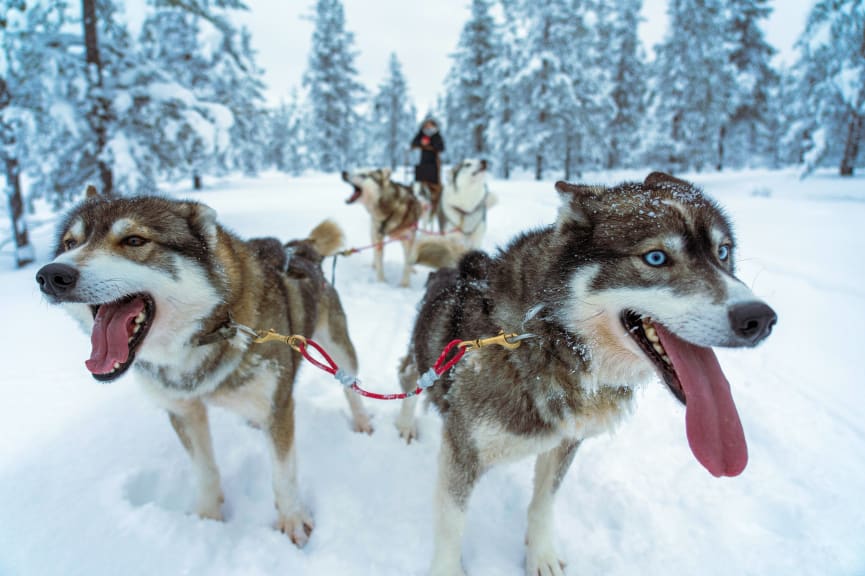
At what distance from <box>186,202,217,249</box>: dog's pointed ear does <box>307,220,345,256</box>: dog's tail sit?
60.7 inches

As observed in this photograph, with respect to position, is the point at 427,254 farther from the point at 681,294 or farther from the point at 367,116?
the point at 367,116

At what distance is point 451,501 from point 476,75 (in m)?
29.0

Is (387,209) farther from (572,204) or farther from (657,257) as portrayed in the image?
(657,257)

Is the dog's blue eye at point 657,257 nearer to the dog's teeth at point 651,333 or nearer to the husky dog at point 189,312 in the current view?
the dog's teeth at point 651,333

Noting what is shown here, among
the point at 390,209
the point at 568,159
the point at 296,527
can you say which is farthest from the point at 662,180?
the point at 568,159

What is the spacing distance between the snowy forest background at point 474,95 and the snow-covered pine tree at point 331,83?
100 millimetres

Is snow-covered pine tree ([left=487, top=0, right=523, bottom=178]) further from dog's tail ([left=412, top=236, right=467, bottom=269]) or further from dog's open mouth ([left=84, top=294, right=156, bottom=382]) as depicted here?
dog's open mouth ([left=84, top=294, right=156, bottom=382])

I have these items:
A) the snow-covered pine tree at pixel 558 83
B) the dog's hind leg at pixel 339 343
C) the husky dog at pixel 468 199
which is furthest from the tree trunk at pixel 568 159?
the dog's hind leg at pixel 339 343

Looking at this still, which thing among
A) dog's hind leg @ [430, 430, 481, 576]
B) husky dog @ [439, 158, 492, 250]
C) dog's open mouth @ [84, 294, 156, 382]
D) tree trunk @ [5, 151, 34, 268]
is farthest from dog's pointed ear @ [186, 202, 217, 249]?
tree trunk @ [5, 151, 34, 268]

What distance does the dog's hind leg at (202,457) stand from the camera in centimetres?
212

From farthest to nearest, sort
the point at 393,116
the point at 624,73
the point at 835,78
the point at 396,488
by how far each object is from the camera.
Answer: the point at 393,116 < the point at 624,73 < the point at 835,78 < the point at 396,488

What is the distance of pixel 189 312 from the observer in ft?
5.53

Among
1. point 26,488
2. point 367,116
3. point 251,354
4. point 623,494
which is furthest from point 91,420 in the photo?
point 367,116

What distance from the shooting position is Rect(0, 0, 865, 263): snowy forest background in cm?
716
